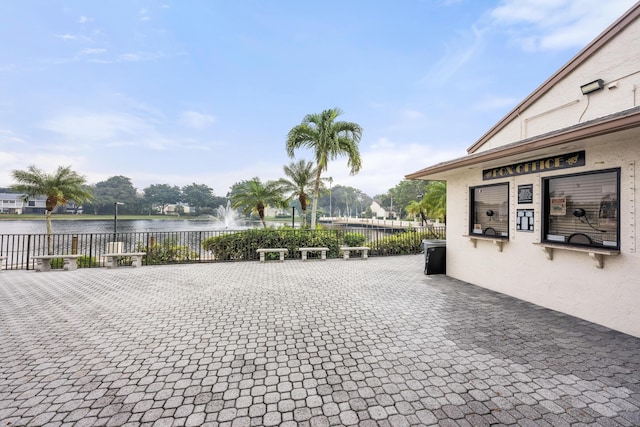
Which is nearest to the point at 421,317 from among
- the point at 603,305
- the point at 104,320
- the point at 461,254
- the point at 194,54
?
the point at 603,305

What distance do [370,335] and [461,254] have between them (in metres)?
4.71

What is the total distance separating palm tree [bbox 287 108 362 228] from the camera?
12.6m

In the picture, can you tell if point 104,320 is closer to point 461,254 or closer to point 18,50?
point 461,254

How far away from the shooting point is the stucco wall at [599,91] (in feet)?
18.0

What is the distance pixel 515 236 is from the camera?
5.45 meters

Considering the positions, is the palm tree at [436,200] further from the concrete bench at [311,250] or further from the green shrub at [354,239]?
the concrete bench at [311,250]

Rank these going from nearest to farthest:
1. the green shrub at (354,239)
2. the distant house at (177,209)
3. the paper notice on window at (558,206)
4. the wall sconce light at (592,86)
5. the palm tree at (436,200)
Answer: the paper notice on window at (558,206), the wall sconce light at (592,86), the green shrub at (354,239), the palm tree at (436,200), the distant house at (177,209)

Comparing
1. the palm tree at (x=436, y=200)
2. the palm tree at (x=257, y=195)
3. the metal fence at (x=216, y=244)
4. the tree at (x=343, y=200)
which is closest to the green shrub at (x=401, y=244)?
the metal fence at (x=216, y=244)

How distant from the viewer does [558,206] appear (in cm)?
473

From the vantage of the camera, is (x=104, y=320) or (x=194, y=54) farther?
(x=194, y=54)

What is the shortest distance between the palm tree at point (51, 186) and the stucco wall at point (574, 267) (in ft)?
65.6

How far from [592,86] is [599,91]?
8.8 inches

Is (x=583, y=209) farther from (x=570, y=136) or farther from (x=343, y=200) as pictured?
(x=343, y=200)

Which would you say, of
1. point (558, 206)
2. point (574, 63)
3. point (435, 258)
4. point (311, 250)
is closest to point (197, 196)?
point (311, 250)
